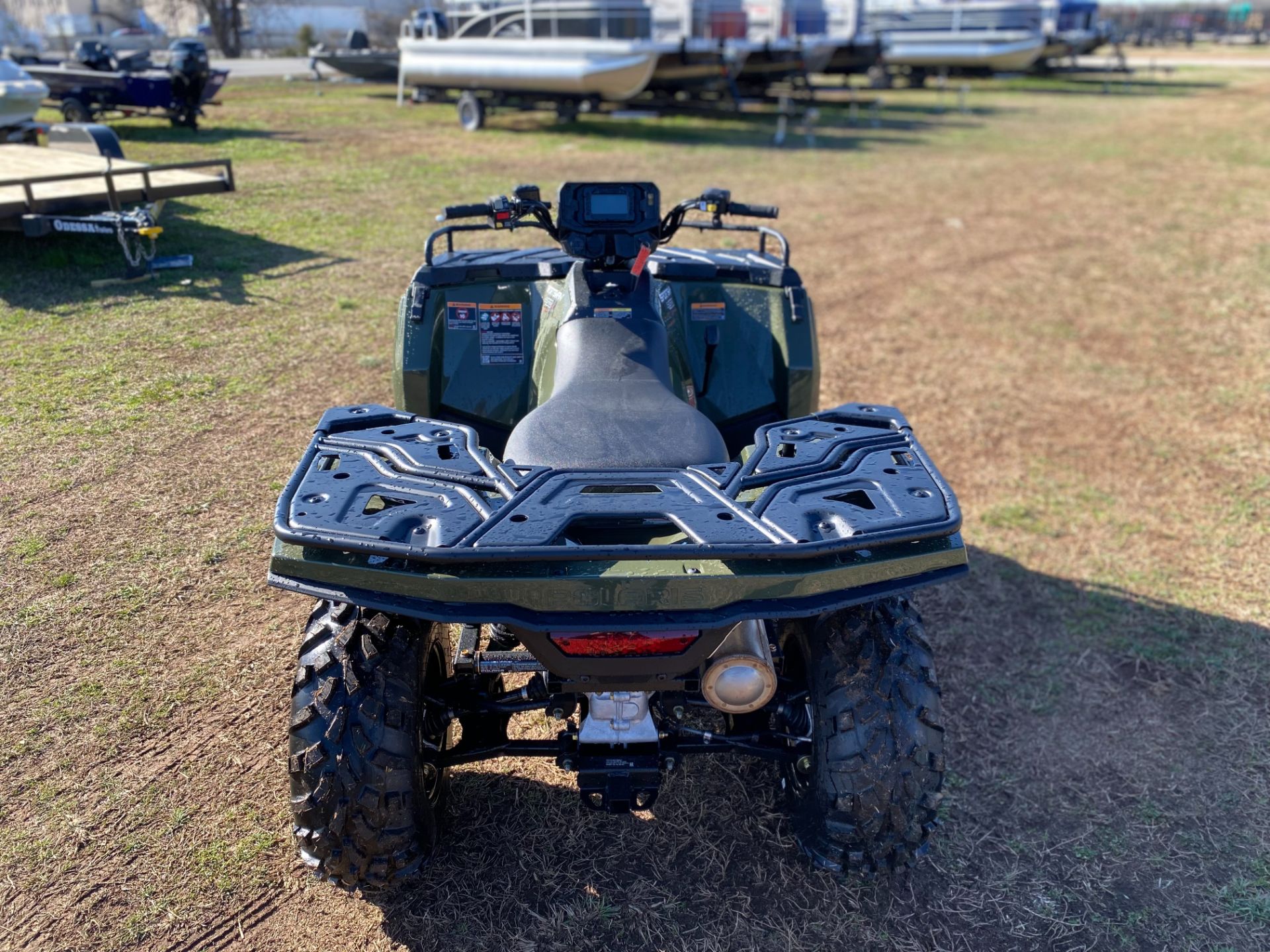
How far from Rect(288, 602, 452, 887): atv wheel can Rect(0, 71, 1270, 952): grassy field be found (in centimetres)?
33

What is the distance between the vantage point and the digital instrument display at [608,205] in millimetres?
3615

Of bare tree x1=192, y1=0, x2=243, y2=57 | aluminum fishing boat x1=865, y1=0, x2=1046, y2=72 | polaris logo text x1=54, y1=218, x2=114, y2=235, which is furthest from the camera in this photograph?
bare tree x1=192, y1=0, x2=243, y2=57

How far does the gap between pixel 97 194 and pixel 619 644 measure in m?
7.55

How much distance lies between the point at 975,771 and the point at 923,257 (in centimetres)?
784

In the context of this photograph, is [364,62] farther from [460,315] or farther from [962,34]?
[460,315]

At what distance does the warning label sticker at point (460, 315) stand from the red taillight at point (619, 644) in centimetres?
190

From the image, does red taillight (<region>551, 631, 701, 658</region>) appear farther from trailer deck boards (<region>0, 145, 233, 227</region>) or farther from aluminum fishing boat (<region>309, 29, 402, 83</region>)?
aluminum fishing boat (<region>309, 29, 402, 83</region>)

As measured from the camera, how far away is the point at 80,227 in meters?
7.47

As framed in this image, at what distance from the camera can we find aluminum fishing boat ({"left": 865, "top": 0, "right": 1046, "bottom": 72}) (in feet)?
97.9

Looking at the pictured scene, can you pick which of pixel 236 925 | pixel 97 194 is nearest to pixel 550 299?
pixel 236 925

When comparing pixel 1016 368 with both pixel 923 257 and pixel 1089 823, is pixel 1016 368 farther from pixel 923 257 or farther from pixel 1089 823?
pixel 1089 823

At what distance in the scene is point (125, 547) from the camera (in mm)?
4332

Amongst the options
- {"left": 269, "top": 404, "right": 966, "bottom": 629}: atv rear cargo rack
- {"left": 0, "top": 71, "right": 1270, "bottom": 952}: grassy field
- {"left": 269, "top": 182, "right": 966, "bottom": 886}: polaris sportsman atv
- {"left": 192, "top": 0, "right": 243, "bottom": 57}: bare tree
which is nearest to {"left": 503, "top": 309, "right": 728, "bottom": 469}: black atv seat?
{"left": 269, "top": 182, "right": 966, "bottom": 886}: polaris sportsman atv

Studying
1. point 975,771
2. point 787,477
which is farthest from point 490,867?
point 975,771
